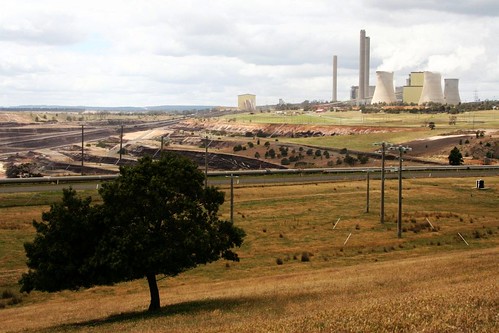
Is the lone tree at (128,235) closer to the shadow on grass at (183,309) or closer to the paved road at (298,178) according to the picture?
the shadow on grass at (183,309)

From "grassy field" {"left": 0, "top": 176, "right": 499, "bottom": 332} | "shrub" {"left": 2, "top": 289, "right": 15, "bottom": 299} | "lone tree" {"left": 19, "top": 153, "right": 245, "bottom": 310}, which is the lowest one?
"shrub" {"left": 2, "top": 289, "right": 15, "bottom": 299}

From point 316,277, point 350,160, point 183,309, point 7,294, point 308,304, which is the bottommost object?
point 7,294

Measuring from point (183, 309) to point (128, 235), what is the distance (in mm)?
3744

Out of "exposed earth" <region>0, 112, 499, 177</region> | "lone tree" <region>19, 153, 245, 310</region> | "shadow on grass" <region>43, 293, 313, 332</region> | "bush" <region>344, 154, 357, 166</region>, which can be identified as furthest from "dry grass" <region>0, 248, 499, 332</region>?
"bush" <region>344, 154, 357, 166</region>

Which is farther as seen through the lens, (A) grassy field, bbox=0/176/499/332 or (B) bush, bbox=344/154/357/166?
(B) bush, bbox=344/154/357/166

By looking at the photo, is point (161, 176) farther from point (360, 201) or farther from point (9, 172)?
point (9, 172)

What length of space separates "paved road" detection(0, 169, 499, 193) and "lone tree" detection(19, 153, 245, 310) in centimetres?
4872

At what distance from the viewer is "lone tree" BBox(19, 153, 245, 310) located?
27734mm

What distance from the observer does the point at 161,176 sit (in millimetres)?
29125

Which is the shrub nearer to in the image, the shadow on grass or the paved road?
the shadow on grass

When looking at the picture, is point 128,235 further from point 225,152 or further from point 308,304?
point 225,152

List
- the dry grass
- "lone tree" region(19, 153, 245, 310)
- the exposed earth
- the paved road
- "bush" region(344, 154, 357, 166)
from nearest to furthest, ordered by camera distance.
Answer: the dry grass
"lone tree" region(19, 153, 245, 310)
the paved road
"bush" region(344, 154, 357, 166)
the exposed earth

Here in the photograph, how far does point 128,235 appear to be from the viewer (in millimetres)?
27594

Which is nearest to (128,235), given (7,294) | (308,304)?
(308,304)
